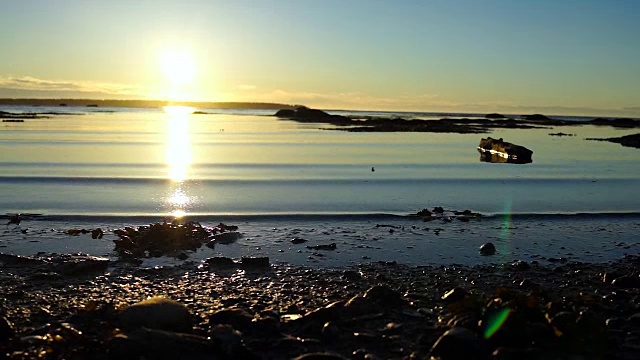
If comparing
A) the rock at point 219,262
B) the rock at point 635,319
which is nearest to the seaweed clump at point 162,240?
the rock at point 219,262

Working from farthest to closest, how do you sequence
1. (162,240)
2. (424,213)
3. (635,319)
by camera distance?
(424,213) → (162,240) → (635,319)

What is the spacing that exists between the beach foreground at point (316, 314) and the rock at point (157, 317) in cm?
2

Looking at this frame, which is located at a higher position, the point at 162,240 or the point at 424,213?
the point at 424,213

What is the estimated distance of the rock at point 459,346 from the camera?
673 centimetres

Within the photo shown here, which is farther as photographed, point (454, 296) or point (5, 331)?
point (454, 296)

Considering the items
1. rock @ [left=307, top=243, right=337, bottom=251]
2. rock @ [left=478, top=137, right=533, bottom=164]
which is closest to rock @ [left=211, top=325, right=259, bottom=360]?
rock @ [left=307, top=243, right=337, bottom=251]

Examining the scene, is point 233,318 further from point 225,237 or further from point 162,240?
point 225,237

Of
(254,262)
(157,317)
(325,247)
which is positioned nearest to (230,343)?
(157,317)

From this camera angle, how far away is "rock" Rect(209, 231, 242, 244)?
13.3 meters

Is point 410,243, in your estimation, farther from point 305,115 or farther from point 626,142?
point 305,115

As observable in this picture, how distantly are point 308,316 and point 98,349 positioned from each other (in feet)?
8.48

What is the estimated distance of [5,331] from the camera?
7082mm

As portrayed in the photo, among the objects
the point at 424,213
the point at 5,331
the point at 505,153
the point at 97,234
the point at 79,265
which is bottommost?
the point at 97,234

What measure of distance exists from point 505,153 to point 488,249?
25224 millimetres
